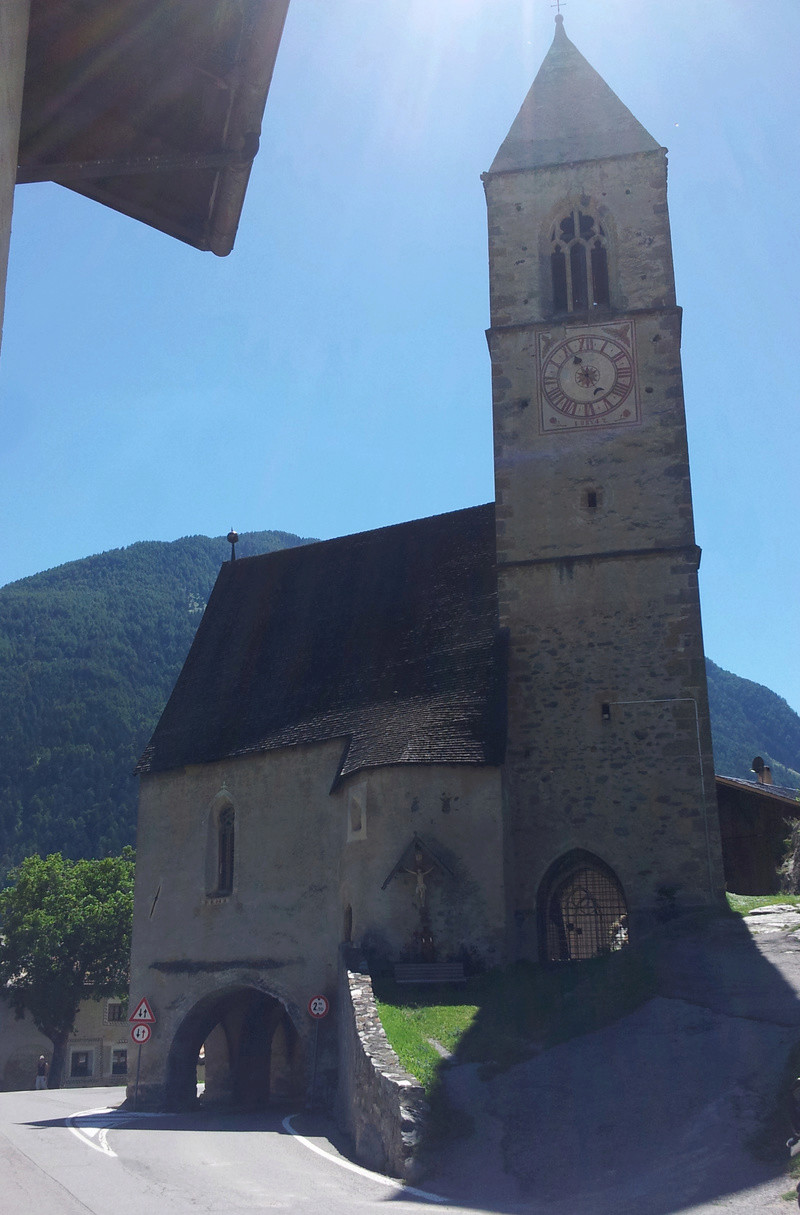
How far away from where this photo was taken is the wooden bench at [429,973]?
21.1 meters

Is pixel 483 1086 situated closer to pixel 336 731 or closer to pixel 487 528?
pixel 336 731

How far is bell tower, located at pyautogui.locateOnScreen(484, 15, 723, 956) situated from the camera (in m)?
23.5

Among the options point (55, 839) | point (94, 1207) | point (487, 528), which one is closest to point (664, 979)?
point (94, 1207)

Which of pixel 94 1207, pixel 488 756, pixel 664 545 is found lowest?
pixel 94 1207

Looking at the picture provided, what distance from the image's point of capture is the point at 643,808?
23.5 metres

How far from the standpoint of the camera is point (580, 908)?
2389cm

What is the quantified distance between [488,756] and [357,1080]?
7.56 metres

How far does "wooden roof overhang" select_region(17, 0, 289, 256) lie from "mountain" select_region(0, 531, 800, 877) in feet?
302

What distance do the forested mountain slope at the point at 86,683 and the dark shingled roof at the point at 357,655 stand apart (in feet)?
207

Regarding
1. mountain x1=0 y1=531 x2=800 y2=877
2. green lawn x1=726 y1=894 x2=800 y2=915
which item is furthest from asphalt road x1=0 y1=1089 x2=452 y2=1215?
mountain x1=0 y1=531 x2=800 y2=877

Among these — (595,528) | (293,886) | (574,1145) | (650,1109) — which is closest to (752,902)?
(595,528)

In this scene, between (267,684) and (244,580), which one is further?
(244,580)

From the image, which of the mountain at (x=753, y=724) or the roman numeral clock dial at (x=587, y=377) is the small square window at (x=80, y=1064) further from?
the mountain at (x=753, y=724)

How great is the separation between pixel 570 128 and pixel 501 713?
48.3ft
